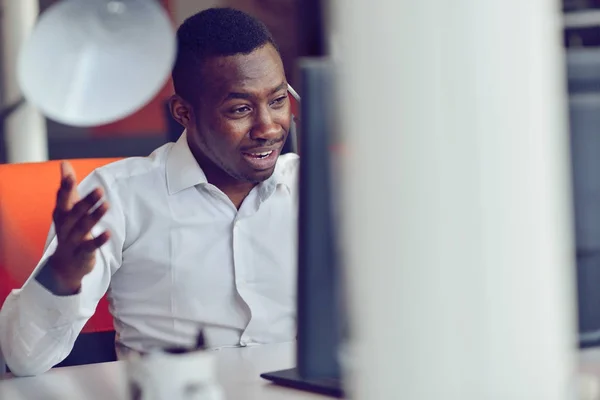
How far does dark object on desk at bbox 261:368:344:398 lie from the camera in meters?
0.90

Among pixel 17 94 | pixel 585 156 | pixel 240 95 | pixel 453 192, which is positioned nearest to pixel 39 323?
pixel 240 95

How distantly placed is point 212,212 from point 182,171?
10 centimetres

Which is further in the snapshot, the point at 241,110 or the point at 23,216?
the point at 241,110

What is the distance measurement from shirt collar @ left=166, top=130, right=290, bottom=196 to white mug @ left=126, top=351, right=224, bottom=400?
33.6 inches

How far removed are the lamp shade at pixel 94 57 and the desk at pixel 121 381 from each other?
25.6 inches

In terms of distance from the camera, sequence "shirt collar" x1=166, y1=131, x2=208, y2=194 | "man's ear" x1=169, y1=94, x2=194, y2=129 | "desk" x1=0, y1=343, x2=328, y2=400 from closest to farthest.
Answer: "desk" x1=0, y1=343, x2=328, y2=400 < "shirt collar" x1=166, y1=131, x2=208, y2=194 < "man's ear" x1=169, y1=94, x2=194, y2=129

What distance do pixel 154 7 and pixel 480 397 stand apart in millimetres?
1550

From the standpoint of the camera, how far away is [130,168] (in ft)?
5.08

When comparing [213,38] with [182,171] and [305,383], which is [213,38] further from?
[305,383]

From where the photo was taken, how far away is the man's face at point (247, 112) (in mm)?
1580

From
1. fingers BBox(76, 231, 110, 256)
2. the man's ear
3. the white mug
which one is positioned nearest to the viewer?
the white mug

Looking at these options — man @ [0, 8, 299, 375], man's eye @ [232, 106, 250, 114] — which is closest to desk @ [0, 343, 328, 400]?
man @ [0, 8, 299, 375]

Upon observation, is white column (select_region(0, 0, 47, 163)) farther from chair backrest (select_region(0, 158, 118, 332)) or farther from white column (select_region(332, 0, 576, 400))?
white column (select_region(332, 0, 576, 400))

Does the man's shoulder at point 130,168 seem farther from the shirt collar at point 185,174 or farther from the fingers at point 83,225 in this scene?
the fingers at point 83,225
